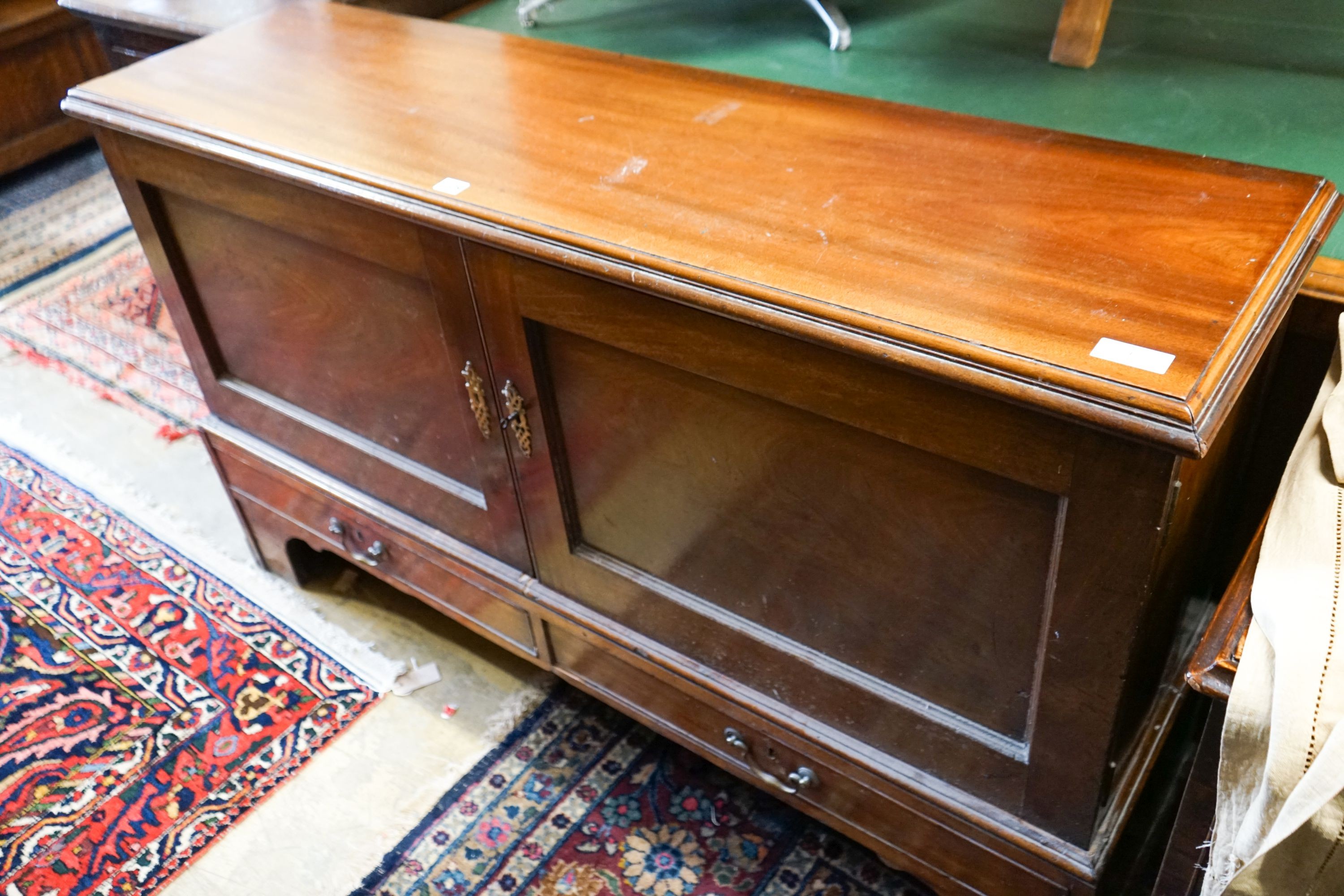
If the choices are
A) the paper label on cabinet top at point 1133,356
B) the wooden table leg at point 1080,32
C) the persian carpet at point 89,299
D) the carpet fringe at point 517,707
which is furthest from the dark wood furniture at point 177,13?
the paper label on cabinet top at point 1133,356

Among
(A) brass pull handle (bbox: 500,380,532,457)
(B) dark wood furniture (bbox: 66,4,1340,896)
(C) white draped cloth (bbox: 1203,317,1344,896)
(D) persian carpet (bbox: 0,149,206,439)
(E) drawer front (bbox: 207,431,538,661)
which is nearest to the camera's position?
(C) white draped cloth (bbox: 1203,317,1344,896)

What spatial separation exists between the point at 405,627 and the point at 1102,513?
3.84ft

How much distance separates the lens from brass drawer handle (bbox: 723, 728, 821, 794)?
1137mm

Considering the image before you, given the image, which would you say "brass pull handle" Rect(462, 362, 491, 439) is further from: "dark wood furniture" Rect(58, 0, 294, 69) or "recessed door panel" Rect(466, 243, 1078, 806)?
"dark wood furniture" Rect(58, 0, 294, 69)

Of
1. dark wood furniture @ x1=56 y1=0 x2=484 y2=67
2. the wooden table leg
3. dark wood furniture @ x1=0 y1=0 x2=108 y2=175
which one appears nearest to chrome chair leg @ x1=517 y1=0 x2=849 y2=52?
the wooden table leg

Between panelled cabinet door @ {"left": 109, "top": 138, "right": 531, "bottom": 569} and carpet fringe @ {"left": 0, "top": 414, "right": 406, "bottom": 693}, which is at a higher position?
panelled cabinet door @ {"left": 109, "top": 138, "right": 531, "bottom": 569}

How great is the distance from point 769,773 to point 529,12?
1140 millimetres

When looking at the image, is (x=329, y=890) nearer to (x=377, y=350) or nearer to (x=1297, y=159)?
(x=377, y=350)

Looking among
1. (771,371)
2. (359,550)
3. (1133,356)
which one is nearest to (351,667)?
(359,550)

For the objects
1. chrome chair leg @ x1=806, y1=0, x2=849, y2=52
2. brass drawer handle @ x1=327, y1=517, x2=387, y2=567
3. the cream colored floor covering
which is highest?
chrome chair leg @ x1=806, y1=0, x2=849, y2=52

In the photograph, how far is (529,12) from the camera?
1.61 meters

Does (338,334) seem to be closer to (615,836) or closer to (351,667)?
(351,667)

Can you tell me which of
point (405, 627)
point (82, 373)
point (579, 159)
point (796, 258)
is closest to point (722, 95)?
point (579, 159)

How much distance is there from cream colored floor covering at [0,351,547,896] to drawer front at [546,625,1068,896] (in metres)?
0.22
